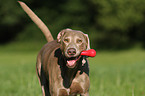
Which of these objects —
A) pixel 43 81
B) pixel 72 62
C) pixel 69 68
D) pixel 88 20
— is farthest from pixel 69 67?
pixel 88 20

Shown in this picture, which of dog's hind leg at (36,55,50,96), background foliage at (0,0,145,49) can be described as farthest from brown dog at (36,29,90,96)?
background foliage at (0,0,145,49)

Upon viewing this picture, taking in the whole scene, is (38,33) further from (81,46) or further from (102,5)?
(81,46)

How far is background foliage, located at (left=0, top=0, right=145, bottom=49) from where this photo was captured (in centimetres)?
2652

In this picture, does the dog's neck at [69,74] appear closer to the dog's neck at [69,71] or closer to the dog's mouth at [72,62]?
the dog's neck at [69,71]

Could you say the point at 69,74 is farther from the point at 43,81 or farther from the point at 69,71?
the point at 43,81

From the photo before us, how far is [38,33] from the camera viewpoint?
3519 centimetres

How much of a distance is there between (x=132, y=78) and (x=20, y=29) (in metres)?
32.3

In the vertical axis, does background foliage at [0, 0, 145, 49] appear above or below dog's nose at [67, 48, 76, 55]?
above

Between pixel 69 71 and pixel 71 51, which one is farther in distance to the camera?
pixel 69 71

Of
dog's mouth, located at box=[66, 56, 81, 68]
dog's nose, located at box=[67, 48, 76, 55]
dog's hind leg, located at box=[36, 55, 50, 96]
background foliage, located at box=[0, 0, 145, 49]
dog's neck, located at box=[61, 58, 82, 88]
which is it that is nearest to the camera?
dog's nose, located at box=[67, 48, 76, 55]

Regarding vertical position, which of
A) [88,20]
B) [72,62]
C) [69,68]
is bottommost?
[69,68]

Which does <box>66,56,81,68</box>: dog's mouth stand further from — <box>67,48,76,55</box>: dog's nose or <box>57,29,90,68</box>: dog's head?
<box>67,48,76,55</box>: dog's nose

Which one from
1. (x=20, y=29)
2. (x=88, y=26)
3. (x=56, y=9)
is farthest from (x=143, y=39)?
(x=20, y=29)

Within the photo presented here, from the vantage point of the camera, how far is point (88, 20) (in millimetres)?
33562
